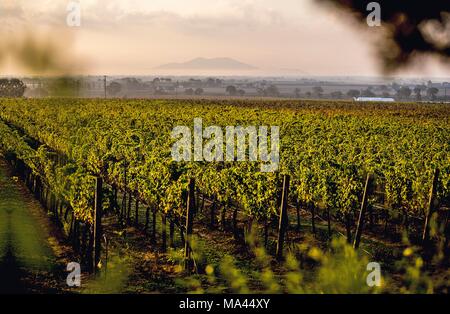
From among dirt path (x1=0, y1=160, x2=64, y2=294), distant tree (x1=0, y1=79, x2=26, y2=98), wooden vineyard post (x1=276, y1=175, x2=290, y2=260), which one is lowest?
dirt path (x1=0, y1=160, x2=64, y2=294)

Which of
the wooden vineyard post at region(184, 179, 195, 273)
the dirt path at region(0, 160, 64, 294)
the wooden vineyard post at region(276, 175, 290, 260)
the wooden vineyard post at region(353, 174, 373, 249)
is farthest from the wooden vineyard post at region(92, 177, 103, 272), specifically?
the wooden vineyard post at region(353, 174, 373, 249)

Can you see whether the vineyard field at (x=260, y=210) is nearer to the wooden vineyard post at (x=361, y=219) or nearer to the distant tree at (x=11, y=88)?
the wooden vineyard post at (x=361, y=219)

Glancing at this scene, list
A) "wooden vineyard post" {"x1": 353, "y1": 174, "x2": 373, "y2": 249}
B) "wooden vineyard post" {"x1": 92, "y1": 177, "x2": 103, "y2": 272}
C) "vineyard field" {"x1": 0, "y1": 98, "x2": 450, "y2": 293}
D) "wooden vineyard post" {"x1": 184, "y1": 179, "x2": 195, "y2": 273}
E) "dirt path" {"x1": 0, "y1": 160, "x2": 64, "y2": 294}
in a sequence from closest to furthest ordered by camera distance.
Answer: "dirt path" {"x1": 0, "y1": 160, "x2": 64, "y2": 294} → "wooden vineyard post" {"x1": 92, "y1": 177, "x2": 103, "y2": 272} → "wooden vineyard post" {"x1": 184, "y1": 179, "x2": 195, "y2": 273} → "vineyard field" {"x1": 0, "y1": 98, "x2": 450, "y2": 293} → "wooden vineyard post" {"x1": 353, "y1": 174, "x2": 373, "y2": 249}

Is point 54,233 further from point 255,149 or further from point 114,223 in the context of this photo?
point 255,149

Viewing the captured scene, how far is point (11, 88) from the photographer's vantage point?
143 m

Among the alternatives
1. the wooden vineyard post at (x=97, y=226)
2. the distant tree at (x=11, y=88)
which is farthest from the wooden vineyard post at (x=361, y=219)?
the distant tree at (x=11, y=88)

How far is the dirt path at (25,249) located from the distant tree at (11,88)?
13487cm

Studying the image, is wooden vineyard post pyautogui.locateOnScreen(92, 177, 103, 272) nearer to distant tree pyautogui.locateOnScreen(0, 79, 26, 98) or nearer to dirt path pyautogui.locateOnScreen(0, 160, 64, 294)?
dirt path pyautogui.locateOnScreen(0, 160, 64, 294)

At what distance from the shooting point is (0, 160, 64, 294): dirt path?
9273mm

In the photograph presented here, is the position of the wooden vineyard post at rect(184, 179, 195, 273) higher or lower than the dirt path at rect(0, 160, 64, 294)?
higher

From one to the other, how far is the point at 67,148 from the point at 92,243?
37.7ft

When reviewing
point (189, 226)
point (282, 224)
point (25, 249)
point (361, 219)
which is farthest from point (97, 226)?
point (361, 219)

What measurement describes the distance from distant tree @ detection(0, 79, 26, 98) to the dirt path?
134873 mm
